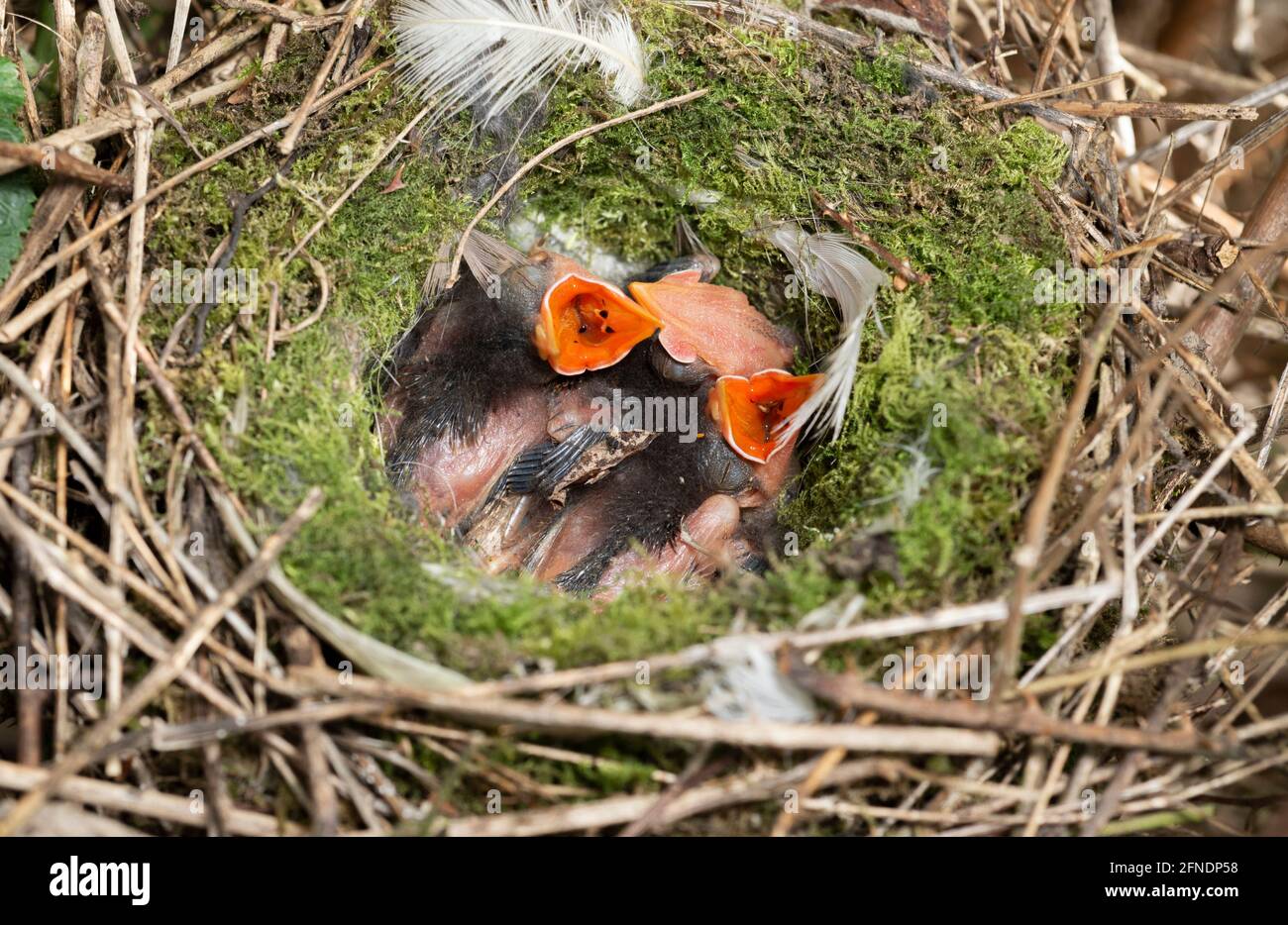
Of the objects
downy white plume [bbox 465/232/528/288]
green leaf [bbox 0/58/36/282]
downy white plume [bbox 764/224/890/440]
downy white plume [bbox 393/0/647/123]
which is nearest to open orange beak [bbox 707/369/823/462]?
downy white plume [bbox 764/224/890/440]

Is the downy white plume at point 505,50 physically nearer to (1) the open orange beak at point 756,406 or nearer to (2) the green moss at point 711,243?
(2) the green moss at point 711,243

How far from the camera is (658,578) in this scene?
185 centimetres

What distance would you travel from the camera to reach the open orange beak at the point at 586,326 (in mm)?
2293

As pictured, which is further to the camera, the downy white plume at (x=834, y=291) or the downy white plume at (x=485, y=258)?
the downy white plume at (x=485, y=258)

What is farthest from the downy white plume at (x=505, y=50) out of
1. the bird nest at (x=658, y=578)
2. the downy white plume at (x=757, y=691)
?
the downy white plume at (x=757, y=691)

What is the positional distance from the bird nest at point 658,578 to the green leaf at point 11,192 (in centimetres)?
3

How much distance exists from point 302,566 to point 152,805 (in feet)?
1.42

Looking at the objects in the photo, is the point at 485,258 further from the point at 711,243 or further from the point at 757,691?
the point at 757,691

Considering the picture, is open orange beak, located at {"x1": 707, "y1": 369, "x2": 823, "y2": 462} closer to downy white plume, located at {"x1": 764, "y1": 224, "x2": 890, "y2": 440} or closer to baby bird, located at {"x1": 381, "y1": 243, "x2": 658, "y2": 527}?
downy white plume, located at {"x1": 764, "y1": 224, "x2": 890, "y2": 440}

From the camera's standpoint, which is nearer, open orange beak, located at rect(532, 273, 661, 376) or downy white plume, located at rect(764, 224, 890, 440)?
downy white plume, located at rect(764, 224, 890, 440)

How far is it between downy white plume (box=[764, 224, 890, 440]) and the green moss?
→ 1.9 inches

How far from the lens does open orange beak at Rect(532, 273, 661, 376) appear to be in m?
2.29

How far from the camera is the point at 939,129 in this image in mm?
2156

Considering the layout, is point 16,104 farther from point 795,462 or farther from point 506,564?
point 795,462
